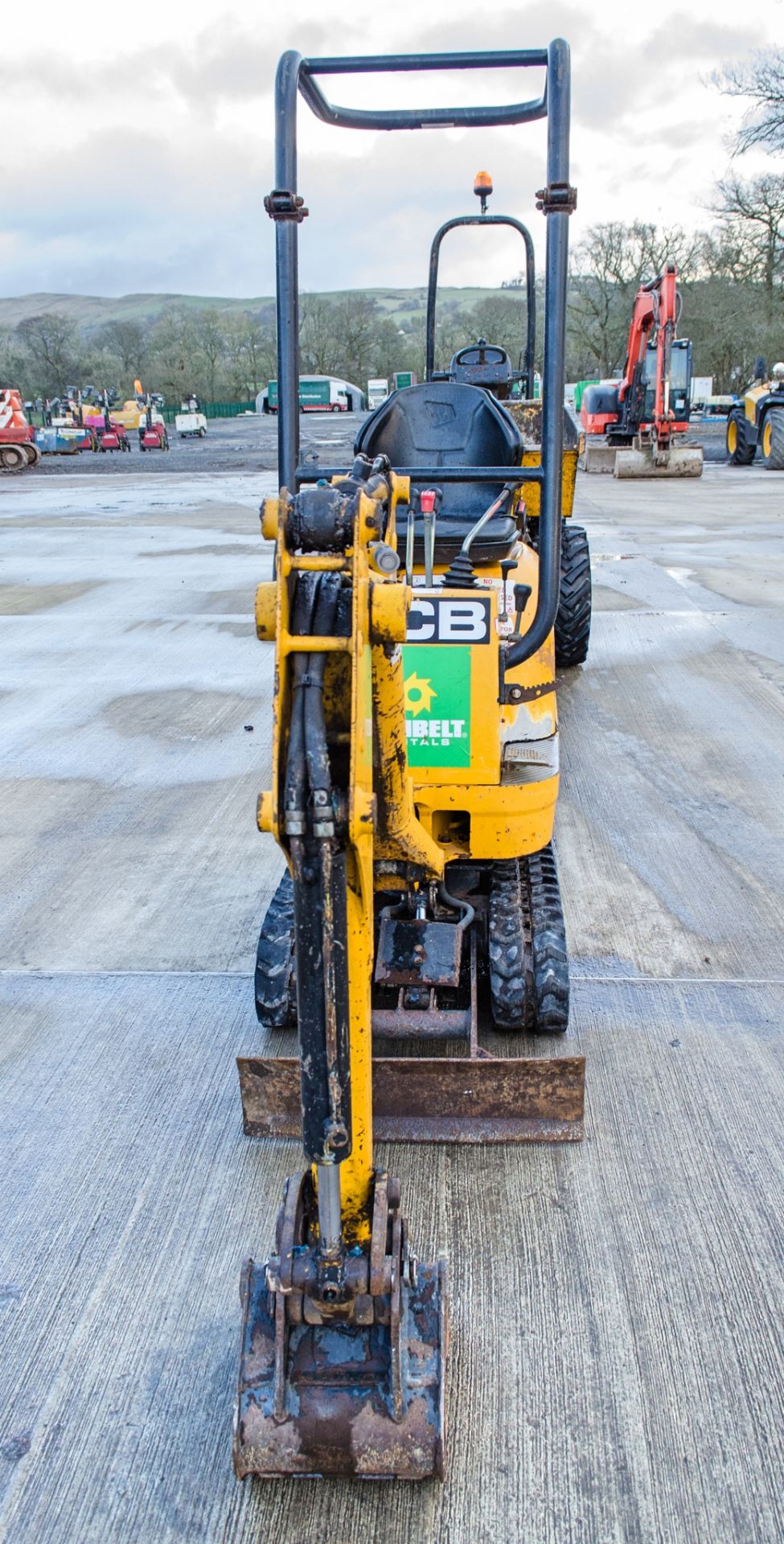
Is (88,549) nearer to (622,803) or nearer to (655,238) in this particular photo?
(622,803)

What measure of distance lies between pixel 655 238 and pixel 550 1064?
4653 cm

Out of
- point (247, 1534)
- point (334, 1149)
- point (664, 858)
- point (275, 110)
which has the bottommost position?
point (247, 1534)

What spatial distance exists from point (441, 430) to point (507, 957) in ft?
7.52

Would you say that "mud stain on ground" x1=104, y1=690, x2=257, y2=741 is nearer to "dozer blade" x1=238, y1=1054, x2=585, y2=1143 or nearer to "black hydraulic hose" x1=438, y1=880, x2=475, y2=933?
"black hydraulic hose" x1=438, y1=880, x2=475, y2=933

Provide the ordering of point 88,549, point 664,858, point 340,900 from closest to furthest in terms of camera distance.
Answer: point 340,900, point 664,858, point 88,549

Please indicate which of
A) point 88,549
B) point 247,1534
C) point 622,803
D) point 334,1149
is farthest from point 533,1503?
point 88,549

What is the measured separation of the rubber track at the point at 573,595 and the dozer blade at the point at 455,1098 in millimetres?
3855

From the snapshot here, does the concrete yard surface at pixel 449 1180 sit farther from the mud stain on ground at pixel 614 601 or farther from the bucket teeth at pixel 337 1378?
the mud stain on ground at pixel 614 601

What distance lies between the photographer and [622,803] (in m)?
5.38

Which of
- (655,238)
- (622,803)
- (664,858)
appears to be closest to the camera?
(664,858)

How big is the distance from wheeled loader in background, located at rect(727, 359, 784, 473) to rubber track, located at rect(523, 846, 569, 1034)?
1752cm

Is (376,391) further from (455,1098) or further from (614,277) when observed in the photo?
(455,1098)

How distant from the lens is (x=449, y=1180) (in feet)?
9.81

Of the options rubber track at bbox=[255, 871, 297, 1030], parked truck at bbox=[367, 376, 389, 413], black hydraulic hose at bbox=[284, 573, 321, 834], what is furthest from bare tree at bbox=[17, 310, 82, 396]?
black hydraulic hose at bbox=[284, 573, 321, 834]
